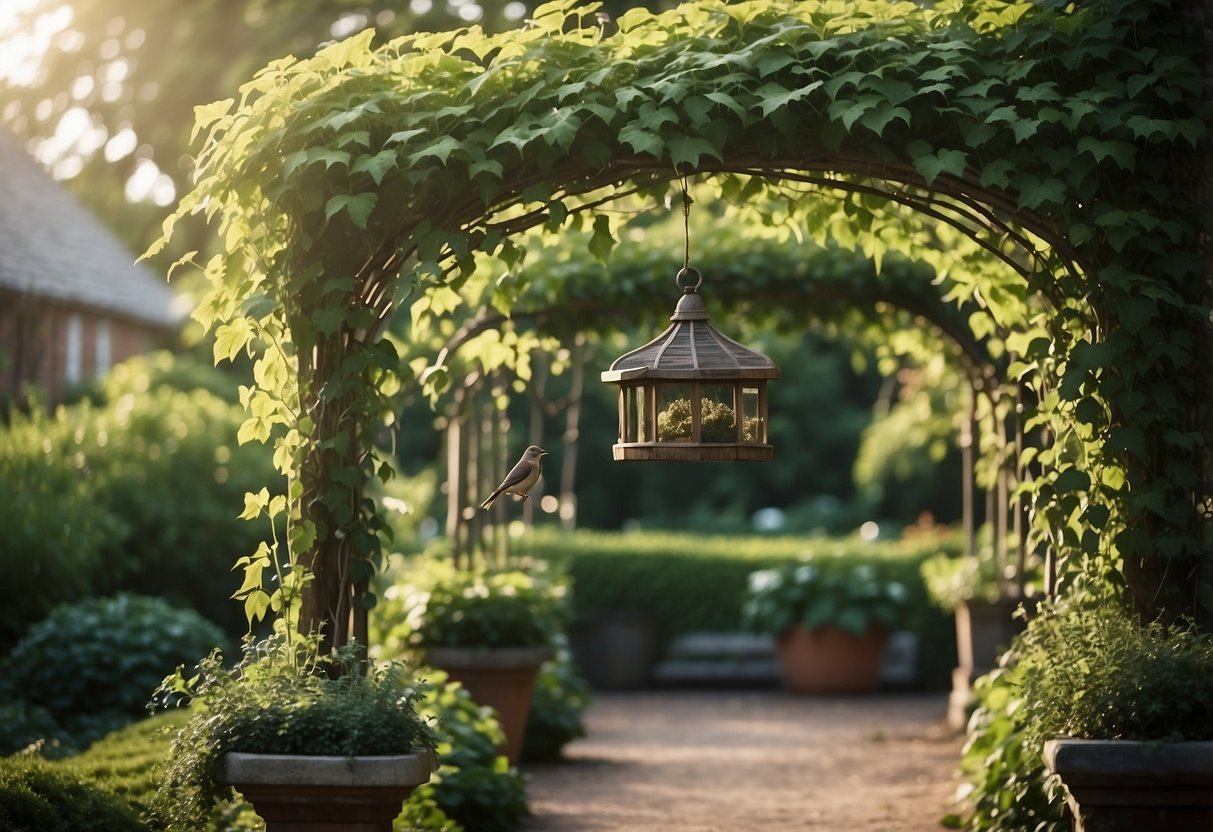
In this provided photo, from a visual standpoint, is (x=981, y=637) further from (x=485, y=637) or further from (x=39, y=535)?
(x=39, y=535)

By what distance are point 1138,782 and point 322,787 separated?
2654 mm

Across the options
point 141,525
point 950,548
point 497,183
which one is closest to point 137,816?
point 497,183

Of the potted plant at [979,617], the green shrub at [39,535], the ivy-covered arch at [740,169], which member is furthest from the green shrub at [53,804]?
the potted plant at [979,617]

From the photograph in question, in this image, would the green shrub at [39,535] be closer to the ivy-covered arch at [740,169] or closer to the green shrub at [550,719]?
the green shrub at [550,719]

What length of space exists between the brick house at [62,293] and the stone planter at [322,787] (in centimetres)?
963

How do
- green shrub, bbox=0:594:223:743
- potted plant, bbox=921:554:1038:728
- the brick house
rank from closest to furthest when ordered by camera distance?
1. green shrub, bbox=0:594:223:743
2. potted plant, bbox=921:554:1038:728
3. the brick house

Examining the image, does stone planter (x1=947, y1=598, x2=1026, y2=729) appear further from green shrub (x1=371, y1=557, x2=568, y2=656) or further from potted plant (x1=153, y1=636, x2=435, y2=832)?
potted plant (x1=153, y1=636, x2=435, y2=832)

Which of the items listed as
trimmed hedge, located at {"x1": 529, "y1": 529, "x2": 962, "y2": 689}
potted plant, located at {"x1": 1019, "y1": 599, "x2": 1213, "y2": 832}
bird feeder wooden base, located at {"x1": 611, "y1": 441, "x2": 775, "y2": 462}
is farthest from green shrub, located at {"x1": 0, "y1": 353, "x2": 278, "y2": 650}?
potted plant, located at {"x1": 1019, "y1": 599, "x2": 1213, "y2": 832}

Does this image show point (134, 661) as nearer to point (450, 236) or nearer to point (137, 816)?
point (137, 816)

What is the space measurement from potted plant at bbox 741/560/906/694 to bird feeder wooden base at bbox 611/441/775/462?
8634mm

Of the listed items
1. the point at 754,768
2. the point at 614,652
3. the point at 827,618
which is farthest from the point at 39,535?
the point at 827,618

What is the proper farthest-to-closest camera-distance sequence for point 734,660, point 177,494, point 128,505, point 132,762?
point 734,660 < point 177,494 < point 128,505 < point 132,762

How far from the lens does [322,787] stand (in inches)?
183

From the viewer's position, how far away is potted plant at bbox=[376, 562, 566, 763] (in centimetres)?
846
